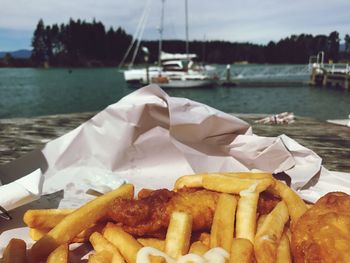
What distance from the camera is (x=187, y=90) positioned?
4381 cm

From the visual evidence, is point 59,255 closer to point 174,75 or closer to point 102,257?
point 102,257

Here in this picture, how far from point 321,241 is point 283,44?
330 ft

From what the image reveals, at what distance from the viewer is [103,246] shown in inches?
60.8

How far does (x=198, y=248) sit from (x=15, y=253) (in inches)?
25.7

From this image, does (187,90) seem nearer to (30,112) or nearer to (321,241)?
(30,112)

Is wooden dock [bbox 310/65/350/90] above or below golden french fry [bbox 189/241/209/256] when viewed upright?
below

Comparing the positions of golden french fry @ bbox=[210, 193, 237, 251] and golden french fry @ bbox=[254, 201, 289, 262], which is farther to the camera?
golden french fry @ bbox=[210, 193, 237, 251]

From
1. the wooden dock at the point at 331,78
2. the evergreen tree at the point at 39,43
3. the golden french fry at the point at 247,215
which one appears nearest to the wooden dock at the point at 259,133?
the golden french fry at the point at 247,215

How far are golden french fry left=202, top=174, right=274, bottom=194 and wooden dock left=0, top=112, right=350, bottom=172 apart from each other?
3.66 ft

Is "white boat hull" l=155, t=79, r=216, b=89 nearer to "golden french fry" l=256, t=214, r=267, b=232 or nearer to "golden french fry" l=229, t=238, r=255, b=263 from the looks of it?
"golden french fry" l=256, t=214, r=267, b=232

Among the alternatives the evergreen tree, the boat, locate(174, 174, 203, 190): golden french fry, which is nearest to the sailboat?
the boat

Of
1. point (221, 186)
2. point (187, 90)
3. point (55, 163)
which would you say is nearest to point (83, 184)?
point (55, 163)

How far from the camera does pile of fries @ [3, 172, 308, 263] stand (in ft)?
4.51

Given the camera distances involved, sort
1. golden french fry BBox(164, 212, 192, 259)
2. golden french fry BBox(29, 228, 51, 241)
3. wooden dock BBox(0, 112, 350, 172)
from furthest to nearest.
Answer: wooden dock BBox(0, 112, 350, 172) → golden french fry BBox(29, 228, 51, 241) → golden french fry BBox(164, 212, 192, 259)
